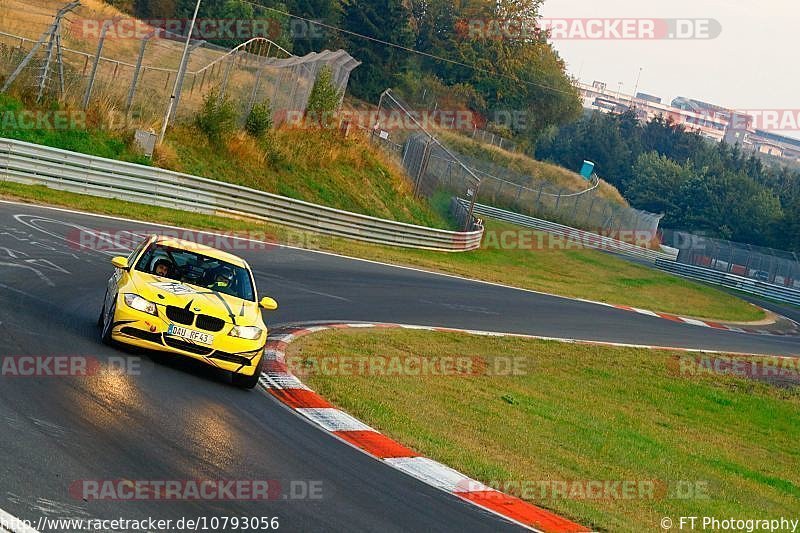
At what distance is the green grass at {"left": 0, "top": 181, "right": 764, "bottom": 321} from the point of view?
949 inches

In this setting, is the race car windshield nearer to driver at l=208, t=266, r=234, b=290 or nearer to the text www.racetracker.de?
driver at l=208, t=266, r=234, b=290

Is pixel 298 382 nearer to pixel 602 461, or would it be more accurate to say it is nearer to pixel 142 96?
pixel 602 461

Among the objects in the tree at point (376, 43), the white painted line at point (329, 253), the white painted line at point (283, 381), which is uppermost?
the tree at point (376, 43)

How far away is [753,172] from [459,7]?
4524cm

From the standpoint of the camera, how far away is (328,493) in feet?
25.6

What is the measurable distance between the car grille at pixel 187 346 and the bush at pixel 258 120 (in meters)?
23.6

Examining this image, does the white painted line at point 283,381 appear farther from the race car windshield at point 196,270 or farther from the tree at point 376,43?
the tree at point 376,43

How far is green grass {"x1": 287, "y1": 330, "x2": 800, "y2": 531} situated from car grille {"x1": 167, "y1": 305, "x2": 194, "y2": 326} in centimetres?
202

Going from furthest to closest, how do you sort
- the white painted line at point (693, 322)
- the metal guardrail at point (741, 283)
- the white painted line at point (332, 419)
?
the metal guardrail at point (741, 283) < the white painted line at point (693, 322) < the white painted line at point (332, 419)

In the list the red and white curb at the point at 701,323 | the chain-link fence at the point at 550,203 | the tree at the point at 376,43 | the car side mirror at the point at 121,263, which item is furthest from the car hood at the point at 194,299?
the tree at the point at 376,43

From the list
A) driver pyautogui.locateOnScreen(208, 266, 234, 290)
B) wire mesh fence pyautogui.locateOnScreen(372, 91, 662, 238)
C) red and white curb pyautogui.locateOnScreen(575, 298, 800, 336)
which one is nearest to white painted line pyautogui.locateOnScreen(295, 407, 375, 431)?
driver pyautogui.locateOnScreen(208, 266, 234, 290)

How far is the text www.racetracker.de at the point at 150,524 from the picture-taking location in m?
5.86

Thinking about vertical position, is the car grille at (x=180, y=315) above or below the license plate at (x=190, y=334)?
above

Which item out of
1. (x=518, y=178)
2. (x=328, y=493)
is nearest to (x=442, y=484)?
(x=328, y=493)
